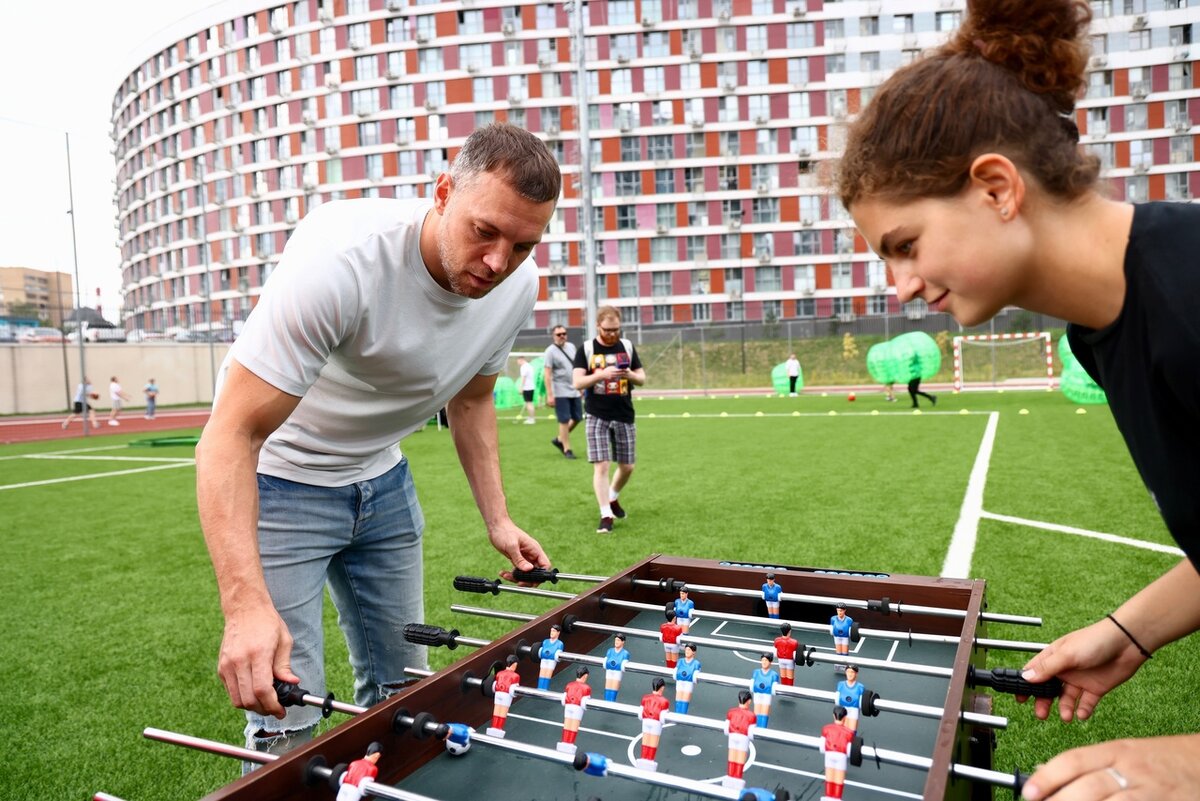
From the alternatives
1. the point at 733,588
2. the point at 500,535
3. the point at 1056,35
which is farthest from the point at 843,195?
the point at 500,535

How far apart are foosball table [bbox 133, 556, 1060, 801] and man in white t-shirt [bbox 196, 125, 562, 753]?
337mm

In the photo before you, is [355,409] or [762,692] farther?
[355,409]

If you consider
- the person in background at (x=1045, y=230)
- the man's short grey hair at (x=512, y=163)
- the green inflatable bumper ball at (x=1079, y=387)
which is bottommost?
the green inflatable bumper ball at (x=1079, y=387)

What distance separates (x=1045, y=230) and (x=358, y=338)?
1.67 m

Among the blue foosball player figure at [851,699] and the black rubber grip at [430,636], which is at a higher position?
the black rubber grip at [430,636]

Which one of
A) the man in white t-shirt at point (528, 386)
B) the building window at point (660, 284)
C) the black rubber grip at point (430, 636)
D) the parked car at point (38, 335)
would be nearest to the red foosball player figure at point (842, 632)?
the black rubber grip at point (430, 636)

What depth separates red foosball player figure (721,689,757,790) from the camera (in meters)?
1.32

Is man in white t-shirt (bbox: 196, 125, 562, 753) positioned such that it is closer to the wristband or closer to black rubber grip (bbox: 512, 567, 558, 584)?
black rubber grip (bbox: 512, 567, 558, 584)

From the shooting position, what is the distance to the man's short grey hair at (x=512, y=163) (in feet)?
7.04

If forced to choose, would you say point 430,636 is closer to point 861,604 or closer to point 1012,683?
point 861,604

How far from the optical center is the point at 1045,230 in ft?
4.25

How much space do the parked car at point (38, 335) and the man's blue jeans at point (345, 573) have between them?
31592mm

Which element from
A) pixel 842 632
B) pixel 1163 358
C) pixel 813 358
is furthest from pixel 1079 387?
pixel 813 358

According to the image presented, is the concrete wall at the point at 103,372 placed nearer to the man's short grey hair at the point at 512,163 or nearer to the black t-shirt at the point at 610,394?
the black t-shirt at the point at 610,394
